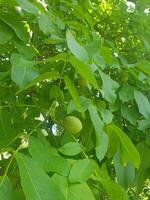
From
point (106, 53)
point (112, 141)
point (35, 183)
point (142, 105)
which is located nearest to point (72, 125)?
point (112, 141)

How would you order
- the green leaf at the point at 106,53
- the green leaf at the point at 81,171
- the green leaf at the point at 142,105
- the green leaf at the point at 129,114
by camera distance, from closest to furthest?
the green leaf at the point at 81,171 → the green leaf at the point at 106,53 → the green leaf at the point at 142,105 → the green leaf at the point at 129,114

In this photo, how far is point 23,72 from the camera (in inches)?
53.0

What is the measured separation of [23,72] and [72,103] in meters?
0.19

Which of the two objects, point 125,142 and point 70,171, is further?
point 125,142

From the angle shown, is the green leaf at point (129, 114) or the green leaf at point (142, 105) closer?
the green leaf at point (142, 105)

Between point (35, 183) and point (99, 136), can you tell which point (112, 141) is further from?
point (35, 183)

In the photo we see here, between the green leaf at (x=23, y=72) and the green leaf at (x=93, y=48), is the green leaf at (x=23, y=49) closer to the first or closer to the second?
the green leaf at (x=23, y=72)

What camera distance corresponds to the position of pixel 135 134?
2219 mm

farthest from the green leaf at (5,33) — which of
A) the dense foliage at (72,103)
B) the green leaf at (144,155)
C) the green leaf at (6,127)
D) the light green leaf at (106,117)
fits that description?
the green leaf at (144,155)

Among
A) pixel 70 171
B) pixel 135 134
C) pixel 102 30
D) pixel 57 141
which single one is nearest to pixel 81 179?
pixel 70 171

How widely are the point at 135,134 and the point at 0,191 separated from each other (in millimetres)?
1346

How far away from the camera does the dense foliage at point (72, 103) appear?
1.11 metres

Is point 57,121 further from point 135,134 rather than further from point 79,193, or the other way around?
point 135,134

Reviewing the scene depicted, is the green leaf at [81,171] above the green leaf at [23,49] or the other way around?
the other way around
